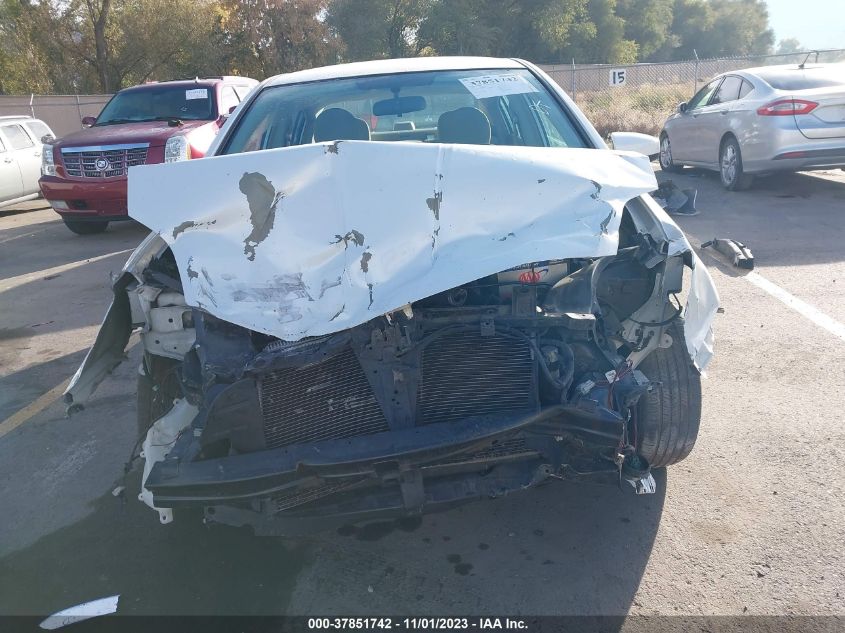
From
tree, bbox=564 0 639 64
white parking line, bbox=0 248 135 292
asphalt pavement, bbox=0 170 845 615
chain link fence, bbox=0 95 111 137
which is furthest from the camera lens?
tree, bbox=564 0 639 64

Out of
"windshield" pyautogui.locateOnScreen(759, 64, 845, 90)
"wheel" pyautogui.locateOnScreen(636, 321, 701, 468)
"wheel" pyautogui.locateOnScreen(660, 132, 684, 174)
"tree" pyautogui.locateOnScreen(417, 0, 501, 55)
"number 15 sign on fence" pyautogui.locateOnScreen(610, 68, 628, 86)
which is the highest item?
"tree" pyautogui.locateOnScreen(417, 0, 501, 55)

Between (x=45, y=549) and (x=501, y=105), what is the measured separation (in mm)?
3233

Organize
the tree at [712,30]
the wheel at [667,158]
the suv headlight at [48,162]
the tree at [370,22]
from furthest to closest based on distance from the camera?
the tree at [712,30]
the tree at [370,22]
the wheel at [667,158]
the suv headlight at [48,162]

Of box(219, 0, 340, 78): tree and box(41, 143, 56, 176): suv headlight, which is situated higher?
box(219, 0, 340, 78): tree

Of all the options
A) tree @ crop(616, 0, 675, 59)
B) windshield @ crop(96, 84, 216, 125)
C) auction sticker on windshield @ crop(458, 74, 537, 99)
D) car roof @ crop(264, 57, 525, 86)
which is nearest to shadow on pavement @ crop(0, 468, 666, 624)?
auction sticker on windshield @ crop(458, 74, 537, 99)

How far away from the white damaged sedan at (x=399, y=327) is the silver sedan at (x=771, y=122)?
7.13 meters

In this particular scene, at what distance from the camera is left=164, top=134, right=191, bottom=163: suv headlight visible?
29.7ft

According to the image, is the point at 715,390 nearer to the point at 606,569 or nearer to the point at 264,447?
the point at 606,569

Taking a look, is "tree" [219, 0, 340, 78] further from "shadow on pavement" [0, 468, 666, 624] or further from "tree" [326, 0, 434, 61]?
"shadow on pavement" [0, 468, 666, 624]

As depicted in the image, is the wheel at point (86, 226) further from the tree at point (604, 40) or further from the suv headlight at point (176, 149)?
the tree at point (604, 40)

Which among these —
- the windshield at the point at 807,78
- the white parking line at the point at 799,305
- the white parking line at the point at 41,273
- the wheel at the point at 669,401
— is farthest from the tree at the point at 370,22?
the wheel at the point at 669,401

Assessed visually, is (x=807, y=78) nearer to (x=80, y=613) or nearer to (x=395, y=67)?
(x=395, y=67)

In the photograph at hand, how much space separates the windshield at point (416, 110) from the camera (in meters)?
4.01

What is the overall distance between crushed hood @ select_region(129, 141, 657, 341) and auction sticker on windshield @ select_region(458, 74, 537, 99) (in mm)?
1261
